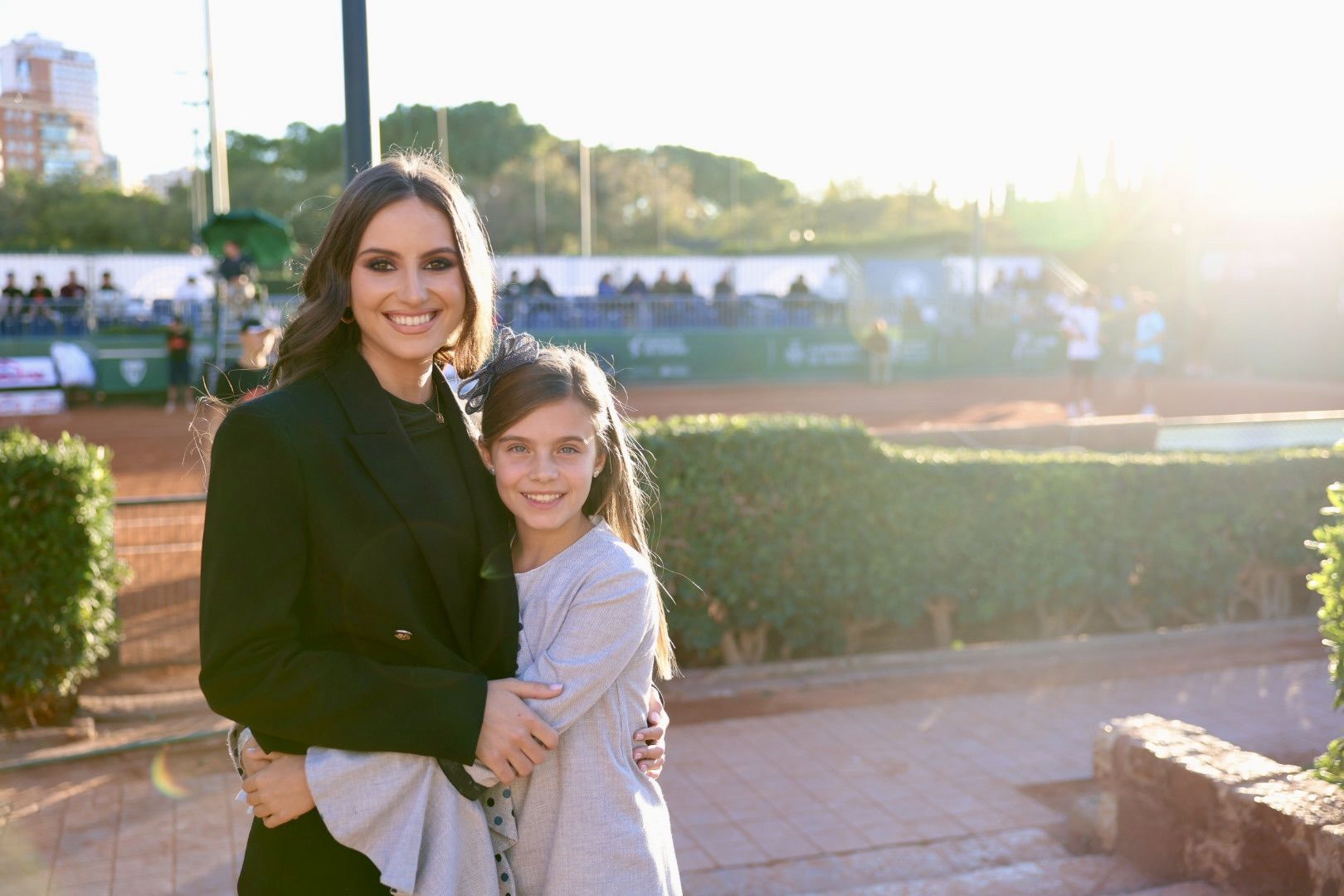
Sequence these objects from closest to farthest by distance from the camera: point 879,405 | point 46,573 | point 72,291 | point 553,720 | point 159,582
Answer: point 553,720 → point 46,573 → point 159,582 → point 72,291 → point 879,405

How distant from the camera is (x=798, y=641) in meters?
6.75

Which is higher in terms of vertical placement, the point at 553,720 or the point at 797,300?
the point at 797,300

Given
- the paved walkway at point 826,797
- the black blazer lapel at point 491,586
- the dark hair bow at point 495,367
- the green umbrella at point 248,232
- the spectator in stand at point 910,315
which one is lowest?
the paved walkway at point 826,797

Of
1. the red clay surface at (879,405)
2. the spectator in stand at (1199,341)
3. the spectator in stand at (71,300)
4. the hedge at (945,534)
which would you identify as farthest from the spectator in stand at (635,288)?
the hedge at (945,534)

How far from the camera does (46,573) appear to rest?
5531 millimetres

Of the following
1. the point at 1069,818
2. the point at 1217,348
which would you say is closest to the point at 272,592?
the point at 1069,818

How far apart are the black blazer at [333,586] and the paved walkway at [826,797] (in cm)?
252

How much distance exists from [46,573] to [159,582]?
1662 millimetres

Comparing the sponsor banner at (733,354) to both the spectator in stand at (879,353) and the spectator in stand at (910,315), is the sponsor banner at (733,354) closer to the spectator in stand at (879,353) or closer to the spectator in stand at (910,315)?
the spectator in stand at (879,353)

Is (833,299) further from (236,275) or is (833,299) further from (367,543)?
(367,543)

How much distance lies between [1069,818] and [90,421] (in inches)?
766

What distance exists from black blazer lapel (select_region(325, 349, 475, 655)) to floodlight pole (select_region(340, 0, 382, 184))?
2276 millimetres

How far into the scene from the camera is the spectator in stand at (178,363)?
2173 cm

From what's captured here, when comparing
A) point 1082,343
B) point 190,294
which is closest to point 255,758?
point 1082,343
